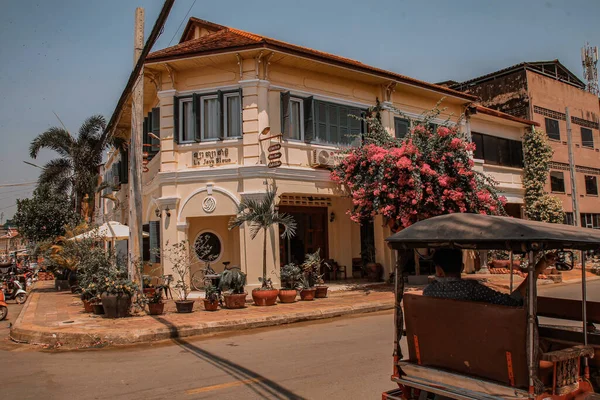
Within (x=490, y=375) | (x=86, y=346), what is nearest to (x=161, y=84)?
(x=86, y=346)

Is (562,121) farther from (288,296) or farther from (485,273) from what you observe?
(288,296)

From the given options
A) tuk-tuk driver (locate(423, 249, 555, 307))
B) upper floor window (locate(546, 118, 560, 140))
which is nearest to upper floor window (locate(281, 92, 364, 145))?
tuk-tuk driver (locate(423, 249, 555, 307))

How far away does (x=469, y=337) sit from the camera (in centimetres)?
394

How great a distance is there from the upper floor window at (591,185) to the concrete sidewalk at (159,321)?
20094mm

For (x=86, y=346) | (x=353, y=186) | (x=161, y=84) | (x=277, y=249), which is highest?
(x=161, y=84)

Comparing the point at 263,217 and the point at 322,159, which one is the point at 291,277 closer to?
the point at 263,217

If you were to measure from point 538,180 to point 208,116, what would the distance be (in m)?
17.0

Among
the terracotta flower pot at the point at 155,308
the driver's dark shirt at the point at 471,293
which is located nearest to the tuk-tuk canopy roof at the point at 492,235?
the driver's dark shirt at the point at 471,293

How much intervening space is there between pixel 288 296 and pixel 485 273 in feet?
36.4

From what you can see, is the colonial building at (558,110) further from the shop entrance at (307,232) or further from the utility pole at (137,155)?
the utility pole at (137,155)

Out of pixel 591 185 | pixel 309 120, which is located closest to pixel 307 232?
pixel 309 120

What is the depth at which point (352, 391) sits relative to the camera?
18.8 ft

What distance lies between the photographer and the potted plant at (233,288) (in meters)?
13.1

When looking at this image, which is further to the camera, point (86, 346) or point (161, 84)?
point (161, 84)
